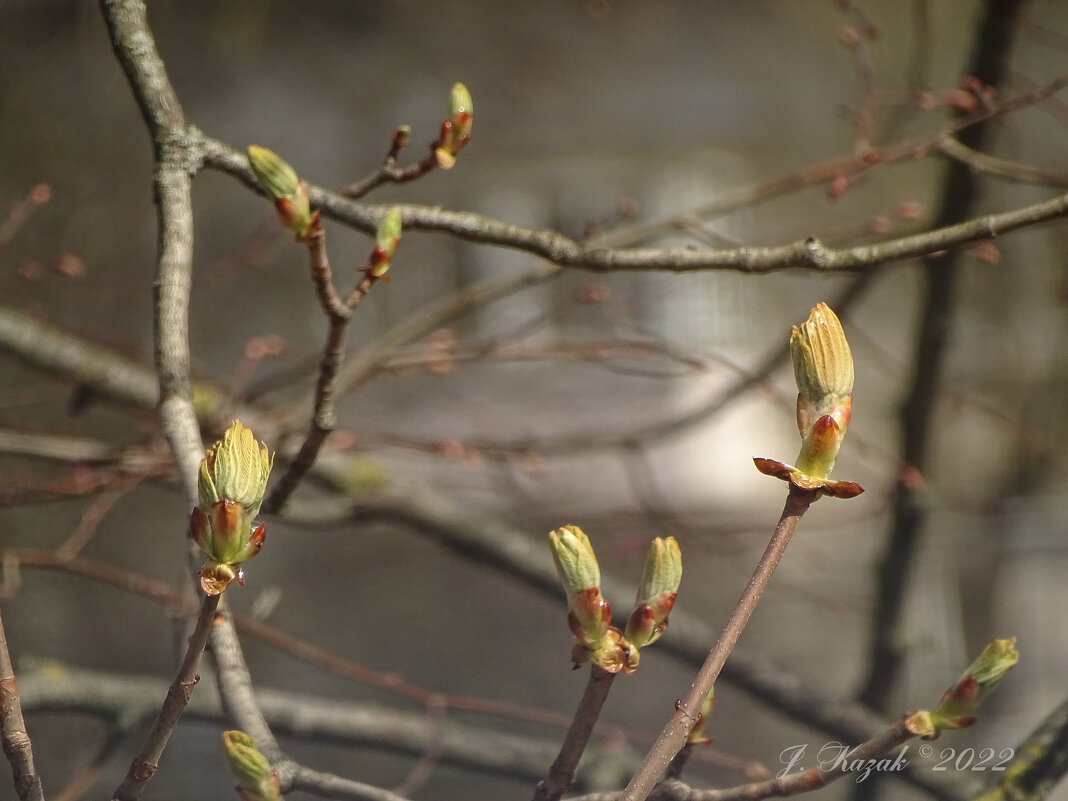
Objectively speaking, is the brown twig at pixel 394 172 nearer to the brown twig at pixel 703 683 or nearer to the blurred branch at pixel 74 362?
the brown twig at pixel 703 683

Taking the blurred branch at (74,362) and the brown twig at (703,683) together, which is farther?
the blurred branch at (74,362)

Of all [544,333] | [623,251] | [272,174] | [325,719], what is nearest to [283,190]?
[272,174]

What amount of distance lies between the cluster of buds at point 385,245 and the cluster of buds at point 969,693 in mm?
159

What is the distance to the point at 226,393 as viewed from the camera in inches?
25.8

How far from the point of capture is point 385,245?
0.24m

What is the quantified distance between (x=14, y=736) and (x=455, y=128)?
7.5 inches

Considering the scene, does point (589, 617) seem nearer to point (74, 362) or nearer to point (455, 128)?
point (455, 128)

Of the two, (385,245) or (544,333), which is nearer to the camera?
(385,245)

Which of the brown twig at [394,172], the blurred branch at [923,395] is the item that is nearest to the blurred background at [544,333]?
the blurred branch at [923,395]

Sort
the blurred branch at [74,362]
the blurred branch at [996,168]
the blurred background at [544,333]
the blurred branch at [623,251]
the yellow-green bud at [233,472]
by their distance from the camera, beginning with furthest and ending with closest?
the blurred background at [544,333] < the blurred branch at [74,362] < the blurred branch at [996,168] < the blurred branch at [623,251] < the yellow-green bud at [233,472]

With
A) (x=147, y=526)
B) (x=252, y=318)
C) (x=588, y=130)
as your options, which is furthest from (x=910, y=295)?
(x=147, y=526)

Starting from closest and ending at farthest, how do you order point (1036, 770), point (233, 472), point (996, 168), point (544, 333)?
point (233, 472) → point (1036, 770) → point (996, 168) → point (544, 333)

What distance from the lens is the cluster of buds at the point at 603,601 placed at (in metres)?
0.18

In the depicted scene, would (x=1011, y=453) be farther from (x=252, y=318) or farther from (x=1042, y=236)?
(x=252, y=318)
